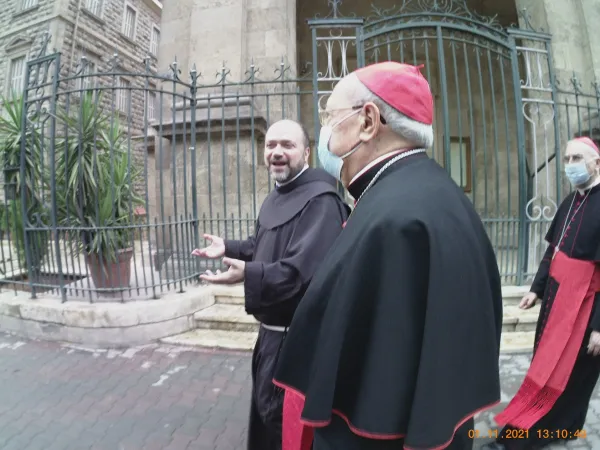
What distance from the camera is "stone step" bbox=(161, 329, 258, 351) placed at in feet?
14.4

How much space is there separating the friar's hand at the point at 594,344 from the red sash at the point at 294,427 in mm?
1814

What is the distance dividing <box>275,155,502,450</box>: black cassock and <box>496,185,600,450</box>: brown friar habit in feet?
5.86


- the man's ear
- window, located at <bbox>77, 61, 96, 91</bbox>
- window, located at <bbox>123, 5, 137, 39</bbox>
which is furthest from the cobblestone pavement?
window, located at <bbox>123, 5, 137, 39</bbox>

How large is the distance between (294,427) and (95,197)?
13.9ft

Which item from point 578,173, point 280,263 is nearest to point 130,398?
point 280,263

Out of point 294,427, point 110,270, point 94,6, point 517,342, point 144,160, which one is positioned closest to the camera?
point 294,427

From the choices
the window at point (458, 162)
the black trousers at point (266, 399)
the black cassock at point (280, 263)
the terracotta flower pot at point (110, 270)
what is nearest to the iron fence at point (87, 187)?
the terracotta flower pot at point (110, 270)

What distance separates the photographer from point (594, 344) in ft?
7.34

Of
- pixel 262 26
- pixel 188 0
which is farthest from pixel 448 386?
pixel 188 0

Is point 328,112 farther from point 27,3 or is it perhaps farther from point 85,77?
point 27,3

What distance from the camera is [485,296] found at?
102cm

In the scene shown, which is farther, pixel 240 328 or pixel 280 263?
pixel 240 328
